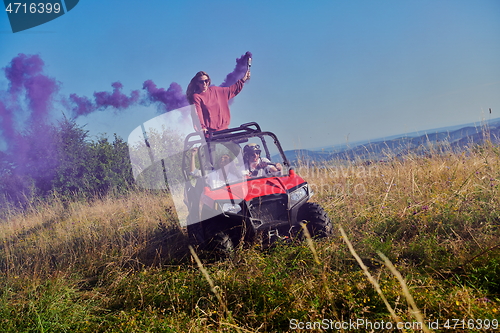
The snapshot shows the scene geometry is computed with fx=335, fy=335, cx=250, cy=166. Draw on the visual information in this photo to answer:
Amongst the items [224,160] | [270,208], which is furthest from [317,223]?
[224,160]

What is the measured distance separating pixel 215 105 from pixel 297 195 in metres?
2.68

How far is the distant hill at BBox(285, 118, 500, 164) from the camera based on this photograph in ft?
21.2

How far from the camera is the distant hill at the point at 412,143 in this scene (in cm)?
647

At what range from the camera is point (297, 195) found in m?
4.18

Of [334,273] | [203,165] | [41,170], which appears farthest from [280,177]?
[41,170]

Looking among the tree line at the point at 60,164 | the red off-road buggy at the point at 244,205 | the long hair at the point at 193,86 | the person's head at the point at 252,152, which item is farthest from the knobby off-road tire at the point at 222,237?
the tree line at the point at 60,164

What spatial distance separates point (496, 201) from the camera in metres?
4.13

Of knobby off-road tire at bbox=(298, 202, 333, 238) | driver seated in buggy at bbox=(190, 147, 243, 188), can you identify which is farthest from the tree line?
knobby off-road tire at bbox=(298, 202, 333, 238)

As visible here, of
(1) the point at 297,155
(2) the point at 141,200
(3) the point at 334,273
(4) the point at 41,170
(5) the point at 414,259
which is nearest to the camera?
(3) the point at 334,273

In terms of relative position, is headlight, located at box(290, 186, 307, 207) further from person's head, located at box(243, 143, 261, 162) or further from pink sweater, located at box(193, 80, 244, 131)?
pink sweater, located at box(193, 80, 244, 131)

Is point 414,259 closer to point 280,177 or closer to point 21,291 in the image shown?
point 280,177

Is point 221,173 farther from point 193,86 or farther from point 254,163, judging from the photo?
point 193,86

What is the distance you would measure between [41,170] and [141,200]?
9673 mm

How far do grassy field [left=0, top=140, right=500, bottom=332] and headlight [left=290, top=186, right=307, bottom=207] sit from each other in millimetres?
528
